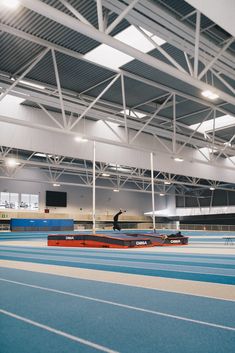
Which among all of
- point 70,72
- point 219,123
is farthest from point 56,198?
point 70,72

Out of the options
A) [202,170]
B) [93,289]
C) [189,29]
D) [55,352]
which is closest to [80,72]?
[189,29]

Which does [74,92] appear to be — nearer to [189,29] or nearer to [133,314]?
[189,29]

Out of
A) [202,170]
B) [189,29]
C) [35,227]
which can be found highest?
[189,29]

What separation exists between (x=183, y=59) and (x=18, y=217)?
2876 centimetres

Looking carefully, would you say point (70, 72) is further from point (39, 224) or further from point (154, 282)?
point (39, 224)

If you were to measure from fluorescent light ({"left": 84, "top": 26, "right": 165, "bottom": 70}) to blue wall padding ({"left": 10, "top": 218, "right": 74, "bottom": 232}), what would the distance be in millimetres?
25416

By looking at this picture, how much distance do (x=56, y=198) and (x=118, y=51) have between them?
30.0 metres

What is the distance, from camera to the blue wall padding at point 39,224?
34375 millimetres

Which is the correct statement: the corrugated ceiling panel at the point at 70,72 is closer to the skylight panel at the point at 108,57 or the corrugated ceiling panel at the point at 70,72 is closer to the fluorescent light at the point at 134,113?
the skylight panel at the point at 108,57

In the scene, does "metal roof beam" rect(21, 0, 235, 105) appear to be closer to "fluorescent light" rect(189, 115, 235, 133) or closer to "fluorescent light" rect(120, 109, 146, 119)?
"fluorescent light" rect(120, 109, 146, 119)

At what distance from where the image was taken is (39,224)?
35812 millimetres

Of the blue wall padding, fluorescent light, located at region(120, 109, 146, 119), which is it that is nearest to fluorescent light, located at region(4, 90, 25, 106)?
fluorescent light, located at region(120, 109, 146, 119)

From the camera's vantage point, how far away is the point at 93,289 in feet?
18.0

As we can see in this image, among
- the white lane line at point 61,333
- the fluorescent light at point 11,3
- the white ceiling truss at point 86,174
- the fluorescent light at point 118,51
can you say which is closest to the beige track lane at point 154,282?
the white lane line at point 61,333
